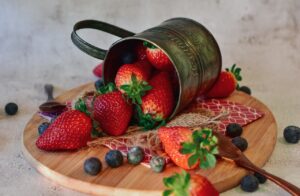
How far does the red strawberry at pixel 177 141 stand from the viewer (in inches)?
46.1

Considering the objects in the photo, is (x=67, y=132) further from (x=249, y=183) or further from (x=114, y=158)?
(x=249, y=183)

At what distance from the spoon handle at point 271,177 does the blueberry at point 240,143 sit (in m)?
0.05

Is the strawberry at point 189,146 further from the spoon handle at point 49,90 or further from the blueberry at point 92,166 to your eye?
the spoon handle at point 49,90

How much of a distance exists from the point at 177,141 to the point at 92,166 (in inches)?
6.8

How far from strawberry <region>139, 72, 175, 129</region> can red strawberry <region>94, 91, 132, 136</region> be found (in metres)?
0.04

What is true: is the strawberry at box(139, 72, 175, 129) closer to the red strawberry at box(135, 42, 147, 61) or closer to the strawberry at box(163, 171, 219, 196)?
the red strawberry at box(135, 42, 147, 61)

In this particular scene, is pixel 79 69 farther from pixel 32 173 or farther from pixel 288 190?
pixel 288 190

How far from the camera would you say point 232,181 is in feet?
3.88

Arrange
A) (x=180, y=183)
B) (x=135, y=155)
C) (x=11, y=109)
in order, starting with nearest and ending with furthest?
(x=180, y=183)
(x=135, y=155)
(x=11, y=109)

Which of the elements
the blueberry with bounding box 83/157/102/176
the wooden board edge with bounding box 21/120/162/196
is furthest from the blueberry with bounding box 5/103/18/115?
the blueberry with bounding box 83/157/102/176

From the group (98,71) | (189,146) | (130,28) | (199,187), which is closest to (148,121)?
(189,146)

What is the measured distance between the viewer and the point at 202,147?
111 cm

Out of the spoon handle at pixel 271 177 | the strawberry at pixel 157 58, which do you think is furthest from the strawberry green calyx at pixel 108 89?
the spoon handle at pixel 271 177

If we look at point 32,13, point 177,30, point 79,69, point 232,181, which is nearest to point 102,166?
point 232,181
